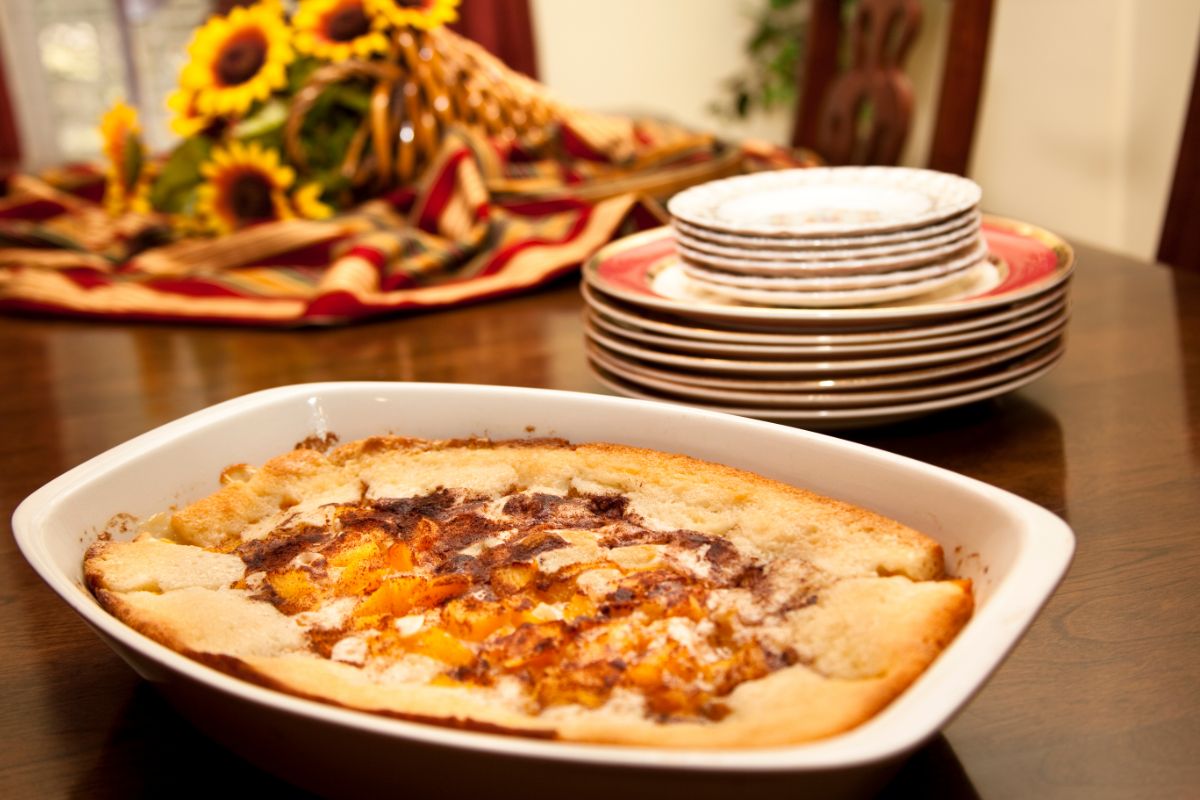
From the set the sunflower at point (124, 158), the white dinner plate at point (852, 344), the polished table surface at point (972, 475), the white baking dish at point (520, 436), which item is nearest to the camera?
the white baking dish at point (520, 436)

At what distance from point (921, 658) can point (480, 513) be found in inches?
11.8

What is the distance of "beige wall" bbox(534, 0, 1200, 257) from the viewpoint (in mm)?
3205

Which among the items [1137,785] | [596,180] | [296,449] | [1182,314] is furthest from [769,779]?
[596,180]

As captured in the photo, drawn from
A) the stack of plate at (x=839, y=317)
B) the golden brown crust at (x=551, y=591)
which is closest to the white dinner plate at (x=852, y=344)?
the stack of plate at (x=839, y=317)

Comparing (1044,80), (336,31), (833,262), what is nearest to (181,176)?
(336,31)

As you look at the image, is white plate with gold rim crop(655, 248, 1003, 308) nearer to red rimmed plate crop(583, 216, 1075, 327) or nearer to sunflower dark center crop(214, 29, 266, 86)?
red rimmed plate crop(583, 216, 1075, 327)

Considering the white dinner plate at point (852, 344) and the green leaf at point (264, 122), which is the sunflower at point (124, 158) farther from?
the white dinner plate at point (852, 344)

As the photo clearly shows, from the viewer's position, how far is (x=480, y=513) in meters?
0.71

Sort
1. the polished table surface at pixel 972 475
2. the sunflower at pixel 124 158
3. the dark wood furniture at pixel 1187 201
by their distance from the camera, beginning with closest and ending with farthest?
1. the polished table surface at pixel 972 475
2. the dark wood furniture at pixel 1187 201
3. the sunflower at pixel 124 158

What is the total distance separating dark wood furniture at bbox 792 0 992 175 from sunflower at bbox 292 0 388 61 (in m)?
0.92

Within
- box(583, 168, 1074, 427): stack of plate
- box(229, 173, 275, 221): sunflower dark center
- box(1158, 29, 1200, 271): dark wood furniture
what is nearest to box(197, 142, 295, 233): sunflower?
box(229, 173, 275, 221): sunflower dark center

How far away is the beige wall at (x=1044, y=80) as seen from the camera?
321 cm

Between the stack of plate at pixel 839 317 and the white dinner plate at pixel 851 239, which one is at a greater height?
the white dinner plate at pixel 851 239

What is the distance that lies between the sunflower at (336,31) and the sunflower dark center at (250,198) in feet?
0.67
